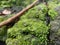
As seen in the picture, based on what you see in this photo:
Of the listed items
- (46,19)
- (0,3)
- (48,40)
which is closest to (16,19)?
(46,19)

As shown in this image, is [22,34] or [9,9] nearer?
[22,34]

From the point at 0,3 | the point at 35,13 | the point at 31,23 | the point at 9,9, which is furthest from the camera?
the point at 0,3

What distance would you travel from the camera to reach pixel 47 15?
12.5 ft

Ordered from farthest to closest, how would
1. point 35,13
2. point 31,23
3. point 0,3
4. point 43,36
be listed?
point 0,3 → point 35,13 → point 31,23 → point 43,36

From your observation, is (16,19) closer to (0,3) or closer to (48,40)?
(48,40)

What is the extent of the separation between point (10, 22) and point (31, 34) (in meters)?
0.70

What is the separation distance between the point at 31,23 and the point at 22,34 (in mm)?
330

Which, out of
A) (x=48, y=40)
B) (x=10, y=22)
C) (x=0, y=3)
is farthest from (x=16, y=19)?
(x=0, y=3)

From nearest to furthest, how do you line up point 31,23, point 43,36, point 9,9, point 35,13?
point 43,36 < point 31,23 < point 35,13 < point 9,9

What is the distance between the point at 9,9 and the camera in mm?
4496

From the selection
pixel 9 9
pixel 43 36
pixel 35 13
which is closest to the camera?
pixel 43 36

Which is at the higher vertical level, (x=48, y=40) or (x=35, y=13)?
(x=35, y=13)

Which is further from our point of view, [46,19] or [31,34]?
[46,19]

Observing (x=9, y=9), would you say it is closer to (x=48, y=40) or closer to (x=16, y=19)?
(x=16, y=19)
